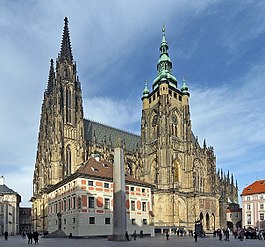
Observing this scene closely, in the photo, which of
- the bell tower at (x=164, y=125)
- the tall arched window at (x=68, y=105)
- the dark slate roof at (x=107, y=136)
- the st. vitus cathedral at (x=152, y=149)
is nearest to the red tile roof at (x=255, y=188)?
the st. vitus cathedral at (x=152, y=149)

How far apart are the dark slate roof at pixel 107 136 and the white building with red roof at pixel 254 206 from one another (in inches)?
1209

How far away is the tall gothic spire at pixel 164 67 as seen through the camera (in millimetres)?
93375

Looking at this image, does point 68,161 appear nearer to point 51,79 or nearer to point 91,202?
point 91,202

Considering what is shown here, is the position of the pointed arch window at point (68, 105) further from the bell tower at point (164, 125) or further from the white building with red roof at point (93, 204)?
the white building with red roof at point (93, 204)

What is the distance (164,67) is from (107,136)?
81.3 feet

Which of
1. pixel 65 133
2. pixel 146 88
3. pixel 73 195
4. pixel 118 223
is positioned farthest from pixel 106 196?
pixel 146 88

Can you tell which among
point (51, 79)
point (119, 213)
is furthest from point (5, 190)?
point (119, 213)

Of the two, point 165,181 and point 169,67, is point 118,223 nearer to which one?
point 165,181

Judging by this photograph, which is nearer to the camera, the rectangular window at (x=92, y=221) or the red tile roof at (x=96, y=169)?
the rectangular window at (x=92, y=221)

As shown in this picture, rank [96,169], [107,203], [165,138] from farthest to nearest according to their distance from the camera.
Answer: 1. [165,138]
2. [96,169]
3. [107,203]

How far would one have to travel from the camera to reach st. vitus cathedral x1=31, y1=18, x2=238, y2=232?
74.8m

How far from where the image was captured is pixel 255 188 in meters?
86.0

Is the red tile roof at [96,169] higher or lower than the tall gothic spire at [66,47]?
lower

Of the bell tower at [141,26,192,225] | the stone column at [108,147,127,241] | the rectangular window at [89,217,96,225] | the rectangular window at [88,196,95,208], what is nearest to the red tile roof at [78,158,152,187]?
the rectangular window at [88,196,95,208]
